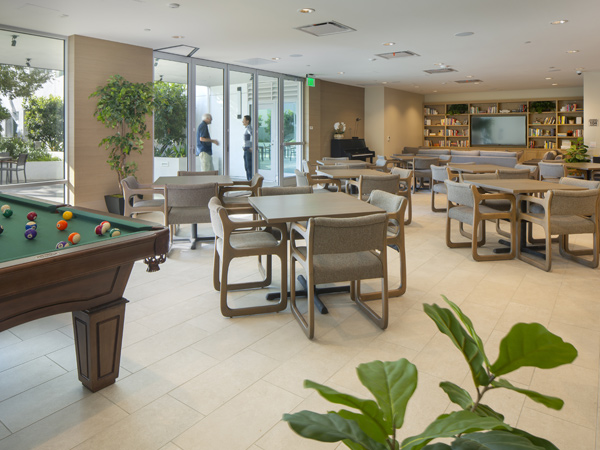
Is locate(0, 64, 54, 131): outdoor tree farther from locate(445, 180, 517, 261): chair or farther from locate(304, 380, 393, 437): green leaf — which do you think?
locate(304, 380, 393, 437): green leaf

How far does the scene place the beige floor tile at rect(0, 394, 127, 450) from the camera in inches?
83.9

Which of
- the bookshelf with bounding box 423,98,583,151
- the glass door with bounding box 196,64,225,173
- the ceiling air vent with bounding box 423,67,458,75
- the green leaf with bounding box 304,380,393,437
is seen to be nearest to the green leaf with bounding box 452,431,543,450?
the green leaf with bounding box 304,380,393,437

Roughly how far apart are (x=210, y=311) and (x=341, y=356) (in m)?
1.27

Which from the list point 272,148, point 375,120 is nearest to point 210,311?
point 272,148

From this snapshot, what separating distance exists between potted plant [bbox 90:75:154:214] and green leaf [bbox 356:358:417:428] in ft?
24.8

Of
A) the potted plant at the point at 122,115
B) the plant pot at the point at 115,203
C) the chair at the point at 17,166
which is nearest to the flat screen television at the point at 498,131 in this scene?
the potted plant at the point at 122,115

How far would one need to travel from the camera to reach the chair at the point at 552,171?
8.14m

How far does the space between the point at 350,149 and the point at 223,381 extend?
11.7 meters

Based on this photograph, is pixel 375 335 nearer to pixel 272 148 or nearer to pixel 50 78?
pixel 50 78

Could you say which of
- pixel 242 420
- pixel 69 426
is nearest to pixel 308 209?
pixel 242 420

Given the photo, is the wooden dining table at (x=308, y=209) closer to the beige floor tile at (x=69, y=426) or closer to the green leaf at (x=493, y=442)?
the beige floor tile at (x=69, y=426)

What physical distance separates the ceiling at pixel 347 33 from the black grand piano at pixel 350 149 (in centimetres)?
294

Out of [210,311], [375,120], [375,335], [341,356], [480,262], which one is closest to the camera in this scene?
[341,356]

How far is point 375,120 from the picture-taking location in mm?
15320
